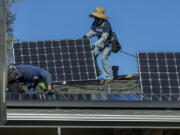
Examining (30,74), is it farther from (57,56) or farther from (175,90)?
(57,56)

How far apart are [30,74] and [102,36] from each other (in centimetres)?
578

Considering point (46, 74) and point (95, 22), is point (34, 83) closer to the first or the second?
point (46, 74)

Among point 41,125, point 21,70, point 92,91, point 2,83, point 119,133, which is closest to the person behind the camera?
point 2,83

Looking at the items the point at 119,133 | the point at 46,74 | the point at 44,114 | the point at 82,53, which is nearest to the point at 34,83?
the point at 46,74

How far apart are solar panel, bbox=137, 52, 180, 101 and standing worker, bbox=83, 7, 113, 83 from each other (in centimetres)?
184

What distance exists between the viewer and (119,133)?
39.7 feet

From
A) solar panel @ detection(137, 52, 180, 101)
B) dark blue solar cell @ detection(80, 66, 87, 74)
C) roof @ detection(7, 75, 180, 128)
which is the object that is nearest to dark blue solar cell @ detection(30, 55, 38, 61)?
dark blue solar cell @ detection(80, 66, 87, 74)

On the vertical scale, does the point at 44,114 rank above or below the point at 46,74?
below

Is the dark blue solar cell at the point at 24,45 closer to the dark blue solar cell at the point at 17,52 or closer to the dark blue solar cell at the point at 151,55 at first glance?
the dark blue solar cell at the point at 17,52

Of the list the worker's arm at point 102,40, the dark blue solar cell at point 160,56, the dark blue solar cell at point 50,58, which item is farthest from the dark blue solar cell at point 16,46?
the dark blue solar cell at point 160,56

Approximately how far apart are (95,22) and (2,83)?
38.8 feet

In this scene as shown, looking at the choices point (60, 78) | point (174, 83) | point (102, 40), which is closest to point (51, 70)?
point (60, 78)

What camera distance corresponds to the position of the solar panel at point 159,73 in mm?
16656

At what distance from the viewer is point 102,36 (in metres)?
19.3
